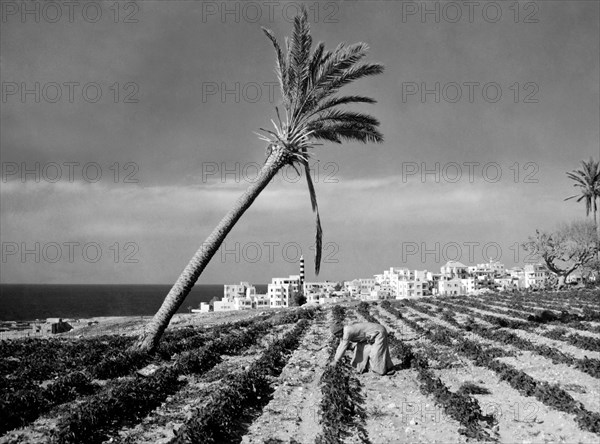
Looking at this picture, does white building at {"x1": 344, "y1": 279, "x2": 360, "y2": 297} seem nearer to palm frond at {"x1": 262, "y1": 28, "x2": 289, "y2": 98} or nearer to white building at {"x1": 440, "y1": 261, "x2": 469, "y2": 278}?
white building at {"x1": 440, "y1": 261, "x2": 469, "y2": 278}

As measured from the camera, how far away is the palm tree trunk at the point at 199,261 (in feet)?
43.2

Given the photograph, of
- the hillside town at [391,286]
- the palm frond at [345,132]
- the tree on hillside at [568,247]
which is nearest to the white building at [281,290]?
the hillside town at [391,286]

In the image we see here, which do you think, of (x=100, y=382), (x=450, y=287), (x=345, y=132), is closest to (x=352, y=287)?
(x=450, y=287)

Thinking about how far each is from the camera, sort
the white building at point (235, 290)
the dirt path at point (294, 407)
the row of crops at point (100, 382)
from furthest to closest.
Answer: the white building at point (235, 290)
the row of crops at point (100, 382)
the dirt path at point (294, 407)

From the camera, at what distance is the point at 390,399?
343 inches

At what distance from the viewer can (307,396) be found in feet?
29.6

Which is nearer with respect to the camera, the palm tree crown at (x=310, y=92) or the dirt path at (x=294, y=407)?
the dirt path at (x=294, y=407)

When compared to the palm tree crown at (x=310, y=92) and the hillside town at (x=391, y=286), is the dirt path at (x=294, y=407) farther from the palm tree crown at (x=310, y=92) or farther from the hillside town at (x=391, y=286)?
the hillside town at (x=391, y=286)

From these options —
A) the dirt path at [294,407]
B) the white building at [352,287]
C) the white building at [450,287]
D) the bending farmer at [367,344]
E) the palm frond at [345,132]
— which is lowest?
the white building at [352,287]

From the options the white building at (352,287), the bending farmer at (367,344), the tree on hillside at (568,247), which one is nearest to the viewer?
the bending farmer at (367,344)

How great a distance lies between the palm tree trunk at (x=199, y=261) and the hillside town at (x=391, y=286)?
75.2m

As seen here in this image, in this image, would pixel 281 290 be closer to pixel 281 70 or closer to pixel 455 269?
pixel 455 269

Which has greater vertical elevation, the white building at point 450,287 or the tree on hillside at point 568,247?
the tree on hillside at point 568,247

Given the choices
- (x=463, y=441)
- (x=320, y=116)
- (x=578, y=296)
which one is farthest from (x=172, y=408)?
(x=578, y=296)
